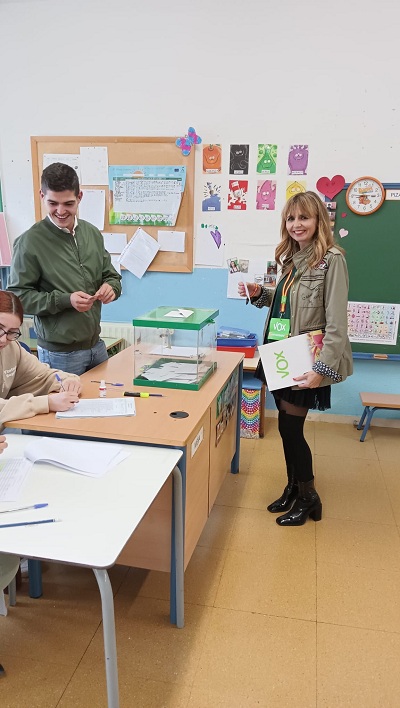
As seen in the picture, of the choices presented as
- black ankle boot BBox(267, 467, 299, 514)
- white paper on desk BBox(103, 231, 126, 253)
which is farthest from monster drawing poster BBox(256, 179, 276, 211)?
black ankle boot BBox(267, 467, 299, 514)

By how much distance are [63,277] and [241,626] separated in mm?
1619

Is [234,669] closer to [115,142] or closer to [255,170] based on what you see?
[255,170]

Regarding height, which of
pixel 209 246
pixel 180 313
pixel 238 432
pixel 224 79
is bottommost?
pixel 238 432

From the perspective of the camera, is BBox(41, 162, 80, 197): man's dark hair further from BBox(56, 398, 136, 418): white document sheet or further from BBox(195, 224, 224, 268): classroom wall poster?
BBox(195, 224, 224, 268): classroom wall poster

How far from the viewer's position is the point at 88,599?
1953mm

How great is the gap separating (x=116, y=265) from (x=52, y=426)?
7.53ft

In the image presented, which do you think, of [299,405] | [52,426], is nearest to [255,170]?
[299,405]

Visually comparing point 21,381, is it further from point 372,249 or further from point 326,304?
point 372,249

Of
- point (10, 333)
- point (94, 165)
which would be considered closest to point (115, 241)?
point (94, 165)

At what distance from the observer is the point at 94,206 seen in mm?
3754

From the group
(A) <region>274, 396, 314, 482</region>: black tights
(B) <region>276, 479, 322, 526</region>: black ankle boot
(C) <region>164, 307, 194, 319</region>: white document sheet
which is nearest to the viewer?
(C) <region>164, 307, 194, 319</region>: white document sheet

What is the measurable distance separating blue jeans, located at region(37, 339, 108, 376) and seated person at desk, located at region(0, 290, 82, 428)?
35 cm

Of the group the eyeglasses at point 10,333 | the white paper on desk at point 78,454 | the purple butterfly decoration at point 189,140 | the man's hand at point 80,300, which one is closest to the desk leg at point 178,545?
the white paper on desk at point 78,454

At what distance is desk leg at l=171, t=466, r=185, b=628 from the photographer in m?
1.58
